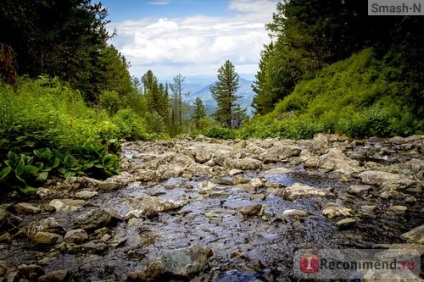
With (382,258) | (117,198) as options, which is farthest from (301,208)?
(117,198)

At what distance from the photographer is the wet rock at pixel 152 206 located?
3757 millimetres

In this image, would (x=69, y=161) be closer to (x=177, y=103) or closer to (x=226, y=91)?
(x=226, y=91)

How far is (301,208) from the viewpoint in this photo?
381 centimetres

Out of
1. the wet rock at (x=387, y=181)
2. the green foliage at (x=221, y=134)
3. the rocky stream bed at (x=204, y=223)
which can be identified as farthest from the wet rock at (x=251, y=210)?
the green foliage at (x=221, y=134)

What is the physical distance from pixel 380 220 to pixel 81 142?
17.8 feet

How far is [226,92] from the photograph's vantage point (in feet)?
167

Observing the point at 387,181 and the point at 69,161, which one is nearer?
the point at 387,181

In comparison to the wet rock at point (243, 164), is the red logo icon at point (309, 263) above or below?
below

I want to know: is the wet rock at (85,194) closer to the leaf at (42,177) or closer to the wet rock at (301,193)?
the leaf at (42,177)

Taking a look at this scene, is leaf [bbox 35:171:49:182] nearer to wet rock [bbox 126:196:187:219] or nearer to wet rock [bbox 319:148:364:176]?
wet rock [bbox 126:196:187:219]

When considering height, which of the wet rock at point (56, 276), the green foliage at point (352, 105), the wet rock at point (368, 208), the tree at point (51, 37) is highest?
the tree at point (51, 37)

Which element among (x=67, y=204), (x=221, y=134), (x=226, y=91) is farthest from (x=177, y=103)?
(x=67, y=204)

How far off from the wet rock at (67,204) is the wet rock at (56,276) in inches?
70.0

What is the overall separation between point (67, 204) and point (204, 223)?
2.07m
